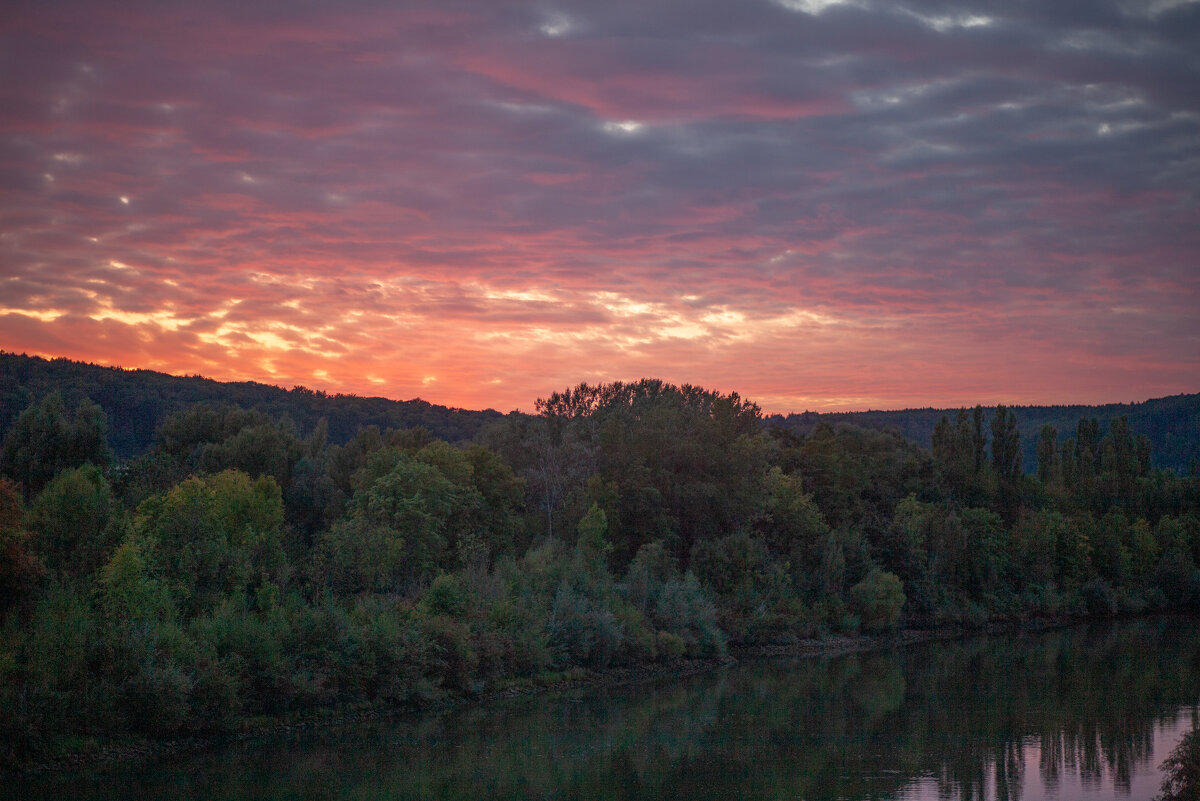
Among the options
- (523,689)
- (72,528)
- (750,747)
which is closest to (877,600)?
(523,689)

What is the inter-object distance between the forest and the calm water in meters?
2.16

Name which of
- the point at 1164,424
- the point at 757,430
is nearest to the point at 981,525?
the point at 757,430

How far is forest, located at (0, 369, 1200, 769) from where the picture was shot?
28312 mm

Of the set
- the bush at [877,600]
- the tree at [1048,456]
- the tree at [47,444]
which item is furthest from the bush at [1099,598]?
the tree at [47,444]

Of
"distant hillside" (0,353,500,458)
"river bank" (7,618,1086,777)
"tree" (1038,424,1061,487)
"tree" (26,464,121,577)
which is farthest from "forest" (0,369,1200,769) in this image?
"distant hillside" (0,353,500,458)

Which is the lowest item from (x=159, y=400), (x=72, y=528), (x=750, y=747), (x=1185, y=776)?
(x=750, y=747)

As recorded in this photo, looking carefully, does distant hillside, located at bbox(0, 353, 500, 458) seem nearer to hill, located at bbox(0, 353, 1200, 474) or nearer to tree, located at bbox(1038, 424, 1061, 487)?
hill, located at bbox(0, 353, 1200, 474)

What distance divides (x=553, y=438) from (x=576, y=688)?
98.8 ft

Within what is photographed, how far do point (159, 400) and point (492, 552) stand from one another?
5169 cm

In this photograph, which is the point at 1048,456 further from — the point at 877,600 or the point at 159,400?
the point at 159,400

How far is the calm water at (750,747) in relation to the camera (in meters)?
24.3

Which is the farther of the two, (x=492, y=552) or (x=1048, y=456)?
(x=1048, y=456)

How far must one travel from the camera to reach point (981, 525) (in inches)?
2940

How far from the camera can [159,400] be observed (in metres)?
92.9
